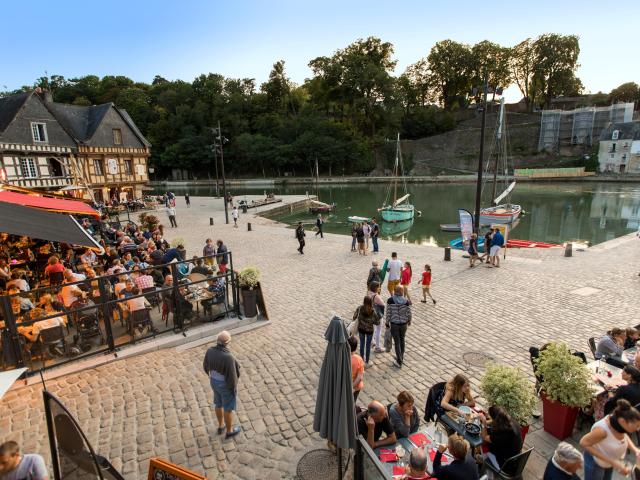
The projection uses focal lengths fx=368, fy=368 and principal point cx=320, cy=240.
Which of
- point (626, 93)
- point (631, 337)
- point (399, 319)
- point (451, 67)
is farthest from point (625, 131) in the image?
point (399, 319)

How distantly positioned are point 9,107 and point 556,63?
292ft

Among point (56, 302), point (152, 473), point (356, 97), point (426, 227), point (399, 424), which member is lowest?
point (426, 227)

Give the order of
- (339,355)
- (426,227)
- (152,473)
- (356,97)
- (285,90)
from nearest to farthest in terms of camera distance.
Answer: (152,473), (339,355), (426,227), (356,97), (285,90)

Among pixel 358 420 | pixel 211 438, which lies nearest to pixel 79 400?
pixel 211 438

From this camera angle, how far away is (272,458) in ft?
16.2

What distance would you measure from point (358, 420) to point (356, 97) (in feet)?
258

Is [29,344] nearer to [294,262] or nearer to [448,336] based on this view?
[448,336]

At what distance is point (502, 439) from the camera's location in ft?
13.6

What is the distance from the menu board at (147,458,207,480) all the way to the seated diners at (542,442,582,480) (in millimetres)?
3441

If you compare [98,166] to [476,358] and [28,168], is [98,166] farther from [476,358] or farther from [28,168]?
[476,358]

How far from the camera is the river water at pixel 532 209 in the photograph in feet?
95.8

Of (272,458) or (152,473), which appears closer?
(152,473)

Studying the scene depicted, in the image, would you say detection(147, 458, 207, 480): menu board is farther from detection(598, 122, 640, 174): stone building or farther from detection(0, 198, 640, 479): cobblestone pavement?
detection(598, 122, 640, 174): stone building

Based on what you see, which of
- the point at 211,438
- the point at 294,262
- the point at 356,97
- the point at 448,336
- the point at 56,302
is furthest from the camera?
the point at 356,97
